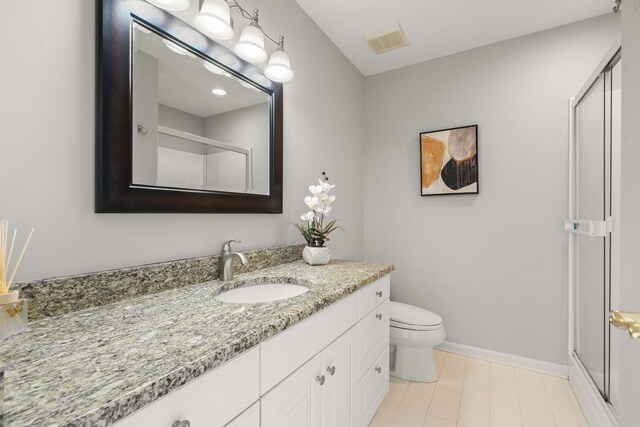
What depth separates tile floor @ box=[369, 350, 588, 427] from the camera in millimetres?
1600

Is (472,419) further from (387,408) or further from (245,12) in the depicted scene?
(245,12)

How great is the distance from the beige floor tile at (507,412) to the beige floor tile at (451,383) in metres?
0.21

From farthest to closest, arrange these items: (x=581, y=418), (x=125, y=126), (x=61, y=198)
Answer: (x=581, y=418), (x=125, y=126), (x=61, y=198)

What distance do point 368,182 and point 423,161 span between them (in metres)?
0.54

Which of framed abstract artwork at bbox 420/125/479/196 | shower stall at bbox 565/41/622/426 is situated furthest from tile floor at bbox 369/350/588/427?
framed abstract artwork at bbox 420/125/479/196

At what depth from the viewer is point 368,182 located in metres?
2.77

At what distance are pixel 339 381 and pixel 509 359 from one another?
1.72m

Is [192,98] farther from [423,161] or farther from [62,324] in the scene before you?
[423,161]

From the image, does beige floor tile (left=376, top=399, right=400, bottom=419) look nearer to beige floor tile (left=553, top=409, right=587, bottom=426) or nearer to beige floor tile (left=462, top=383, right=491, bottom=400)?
beige floor tile (left=462, top=383, right=491, bottom=400)

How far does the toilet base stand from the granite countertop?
1.25 metres

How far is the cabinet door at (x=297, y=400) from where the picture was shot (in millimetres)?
799

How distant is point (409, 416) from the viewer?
5.37ft

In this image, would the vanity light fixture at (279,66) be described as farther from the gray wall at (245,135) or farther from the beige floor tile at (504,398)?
the beige floor tile at (504,398)

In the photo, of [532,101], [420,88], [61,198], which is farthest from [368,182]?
[61,198]
